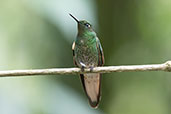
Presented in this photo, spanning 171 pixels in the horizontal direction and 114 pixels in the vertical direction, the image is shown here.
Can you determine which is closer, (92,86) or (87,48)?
(87,48)

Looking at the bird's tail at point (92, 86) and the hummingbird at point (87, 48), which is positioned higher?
the hummingbird at point (87, 48)

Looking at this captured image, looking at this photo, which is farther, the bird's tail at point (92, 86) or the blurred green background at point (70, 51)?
the bird's tail at point (92, 86)

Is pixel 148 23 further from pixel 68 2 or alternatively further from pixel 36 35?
pixel 36 35

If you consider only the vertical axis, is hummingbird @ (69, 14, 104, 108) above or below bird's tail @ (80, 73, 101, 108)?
above

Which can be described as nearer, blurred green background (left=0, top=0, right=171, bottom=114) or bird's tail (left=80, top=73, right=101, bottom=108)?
blurred green background (left=0, top=0, right=171, bottom=114)
